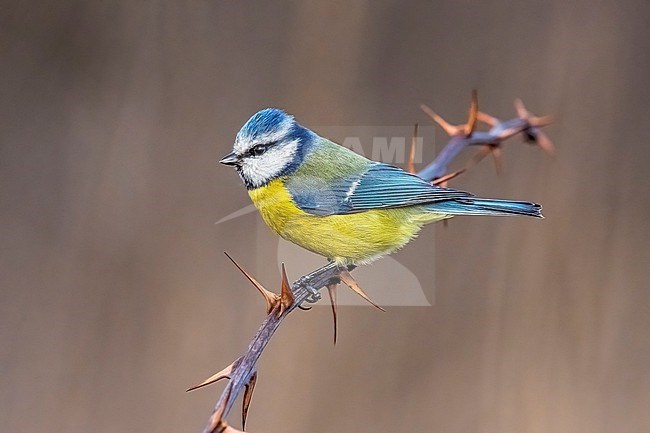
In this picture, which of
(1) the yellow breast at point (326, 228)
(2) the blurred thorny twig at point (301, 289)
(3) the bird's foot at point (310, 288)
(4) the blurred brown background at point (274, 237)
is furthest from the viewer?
(4) the blurred brown background at point (274, 237)

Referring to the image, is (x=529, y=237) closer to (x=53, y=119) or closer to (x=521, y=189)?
(x=521, y=189)

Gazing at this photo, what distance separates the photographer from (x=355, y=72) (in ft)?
12.3

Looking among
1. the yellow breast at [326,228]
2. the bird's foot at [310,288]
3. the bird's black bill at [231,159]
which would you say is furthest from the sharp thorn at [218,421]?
the yellow breast at [326,228]

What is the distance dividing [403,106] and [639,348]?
159cm

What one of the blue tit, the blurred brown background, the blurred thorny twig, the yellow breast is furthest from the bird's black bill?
the blurred brown background

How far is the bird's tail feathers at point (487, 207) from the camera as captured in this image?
6.36 ft

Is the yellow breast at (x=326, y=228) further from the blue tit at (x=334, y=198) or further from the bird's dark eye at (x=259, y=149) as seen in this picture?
the bird's dark eye at (x=259, y=149)

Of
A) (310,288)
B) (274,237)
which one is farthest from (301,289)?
(274,237)

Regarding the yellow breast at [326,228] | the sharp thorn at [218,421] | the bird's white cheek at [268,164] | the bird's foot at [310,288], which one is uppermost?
the bird's white cheek at [268,164]

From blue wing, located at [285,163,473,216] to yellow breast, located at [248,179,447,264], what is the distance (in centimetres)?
2

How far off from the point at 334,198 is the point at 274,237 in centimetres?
150

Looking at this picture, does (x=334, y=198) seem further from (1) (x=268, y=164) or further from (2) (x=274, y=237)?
(2) (x=274, y=237)

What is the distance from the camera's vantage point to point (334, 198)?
2.22 metres

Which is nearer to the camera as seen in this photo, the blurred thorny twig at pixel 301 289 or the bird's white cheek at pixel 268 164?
the blurred thorny twig at pixel 301 289
